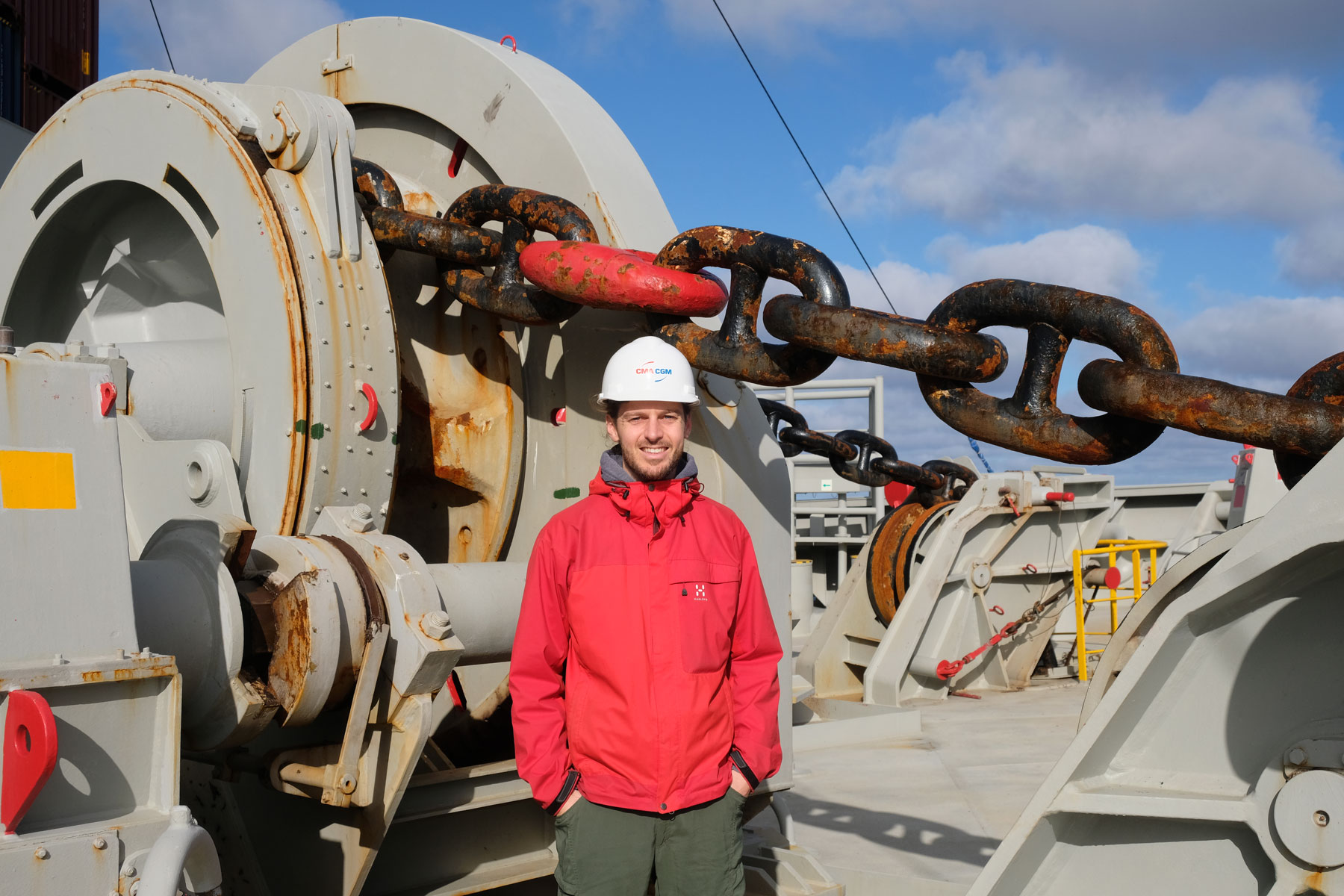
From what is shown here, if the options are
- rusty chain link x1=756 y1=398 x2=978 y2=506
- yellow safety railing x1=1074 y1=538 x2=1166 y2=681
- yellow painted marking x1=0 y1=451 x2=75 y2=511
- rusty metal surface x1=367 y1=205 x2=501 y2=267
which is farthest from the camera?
yellow safety railing x1=1074 y1=538 x2=1166 y2=681

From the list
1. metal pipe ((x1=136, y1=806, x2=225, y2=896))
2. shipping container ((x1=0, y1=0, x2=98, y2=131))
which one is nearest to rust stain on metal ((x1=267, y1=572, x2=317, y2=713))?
metal pipe ((x1=136, y1=806, x2=225, y2=896))

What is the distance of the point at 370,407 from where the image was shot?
10.5ft

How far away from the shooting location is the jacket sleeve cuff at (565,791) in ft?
7.11

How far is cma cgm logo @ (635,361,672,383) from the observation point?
2.35m

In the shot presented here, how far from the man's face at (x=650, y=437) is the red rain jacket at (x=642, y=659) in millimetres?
39

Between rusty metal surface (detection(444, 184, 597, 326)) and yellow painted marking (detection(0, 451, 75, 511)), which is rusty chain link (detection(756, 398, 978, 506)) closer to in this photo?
rusty metal surface (detection(444, 184, 597, 326))

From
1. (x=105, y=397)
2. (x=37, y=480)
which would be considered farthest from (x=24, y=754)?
(x=105, y=397)

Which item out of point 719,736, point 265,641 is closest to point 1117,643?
point 719,736

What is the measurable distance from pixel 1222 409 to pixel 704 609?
3.08 feet

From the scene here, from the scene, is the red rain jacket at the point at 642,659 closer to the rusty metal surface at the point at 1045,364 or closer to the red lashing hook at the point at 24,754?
the rusty metal surface at the point at 1045,364

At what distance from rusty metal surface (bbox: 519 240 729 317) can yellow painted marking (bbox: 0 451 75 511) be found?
118 centimetres

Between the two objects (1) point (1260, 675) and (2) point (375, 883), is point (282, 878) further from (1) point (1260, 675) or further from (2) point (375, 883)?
(1) point (1260, 675)

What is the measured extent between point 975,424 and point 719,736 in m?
0.76

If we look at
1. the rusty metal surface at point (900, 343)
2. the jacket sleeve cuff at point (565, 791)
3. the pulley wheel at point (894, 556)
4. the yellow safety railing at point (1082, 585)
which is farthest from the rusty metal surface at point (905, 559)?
the jacket sleeve cuff at point (565, 791)
